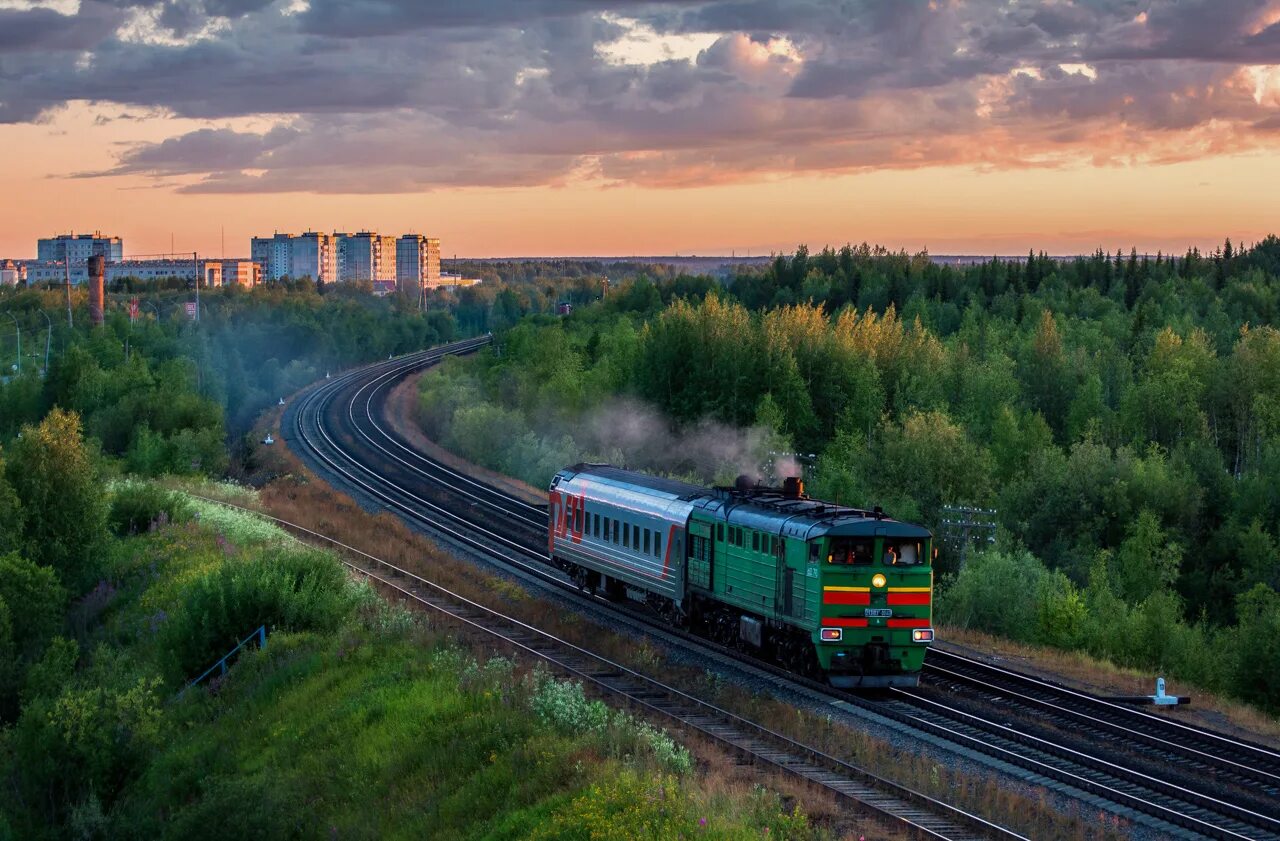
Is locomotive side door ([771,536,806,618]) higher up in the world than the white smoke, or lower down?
higher up

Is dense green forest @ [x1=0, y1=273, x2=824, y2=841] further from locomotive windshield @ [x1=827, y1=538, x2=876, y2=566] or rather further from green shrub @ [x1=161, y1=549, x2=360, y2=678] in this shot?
locomotive windshield @ [x1=827, y1=538, x2=876, y2=566]

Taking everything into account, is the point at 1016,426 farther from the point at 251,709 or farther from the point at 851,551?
the point at 251,709

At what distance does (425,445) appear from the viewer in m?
81.4

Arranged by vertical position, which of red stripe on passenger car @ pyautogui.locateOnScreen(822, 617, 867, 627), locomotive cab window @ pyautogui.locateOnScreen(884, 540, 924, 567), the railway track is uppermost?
locomotive cab window @ pyautogui.locateOnScreen(884, 540, 924, 567)

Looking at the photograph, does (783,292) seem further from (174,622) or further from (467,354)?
(174,622)

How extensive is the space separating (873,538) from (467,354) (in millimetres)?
113969

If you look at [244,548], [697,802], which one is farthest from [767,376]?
[697,802]

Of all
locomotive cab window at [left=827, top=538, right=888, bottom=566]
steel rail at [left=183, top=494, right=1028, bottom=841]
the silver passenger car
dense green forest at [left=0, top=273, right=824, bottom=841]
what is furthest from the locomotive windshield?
the silver passenger car

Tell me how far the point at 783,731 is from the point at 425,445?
6134cm

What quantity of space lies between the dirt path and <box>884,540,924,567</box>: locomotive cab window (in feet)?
114

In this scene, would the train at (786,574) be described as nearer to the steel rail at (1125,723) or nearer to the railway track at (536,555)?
the railway track at (536,555)

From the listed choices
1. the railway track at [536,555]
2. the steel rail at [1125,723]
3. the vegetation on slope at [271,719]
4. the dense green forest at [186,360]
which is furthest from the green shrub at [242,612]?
the dense green forest at [186,360]

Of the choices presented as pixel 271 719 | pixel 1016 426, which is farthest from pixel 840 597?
pixel 1016 426

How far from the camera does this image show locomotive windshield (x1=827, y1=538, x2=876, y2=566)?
24984mm
